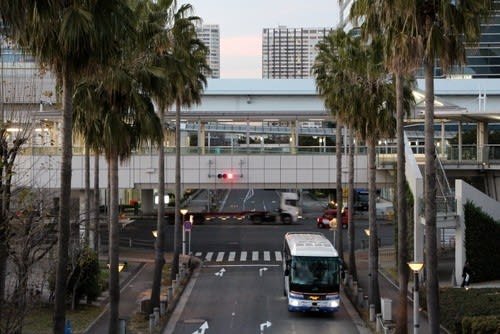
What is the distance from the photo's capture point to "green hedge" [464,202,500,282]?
34.9m

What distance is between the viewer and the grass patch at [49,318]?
25828 mm

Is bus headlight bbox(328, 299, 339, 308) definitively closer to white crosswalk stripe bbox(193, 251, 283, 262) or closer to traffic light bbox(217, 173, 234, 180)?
white crosswalk stripe bbox(193, 251, 283, 262)

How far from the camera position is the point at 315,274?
29.3m

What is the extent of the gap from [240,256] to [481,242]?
18.4 m

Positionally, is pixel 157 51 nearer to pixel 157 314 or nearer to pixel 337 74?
pixel 157 314

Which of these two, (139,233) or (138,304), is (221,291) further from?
(139,233)

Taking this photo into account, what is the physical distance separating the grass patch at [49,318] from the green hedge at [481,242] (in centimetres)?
1830

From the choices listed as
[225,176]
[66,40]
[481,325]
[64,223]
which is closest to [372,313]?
[481,325]

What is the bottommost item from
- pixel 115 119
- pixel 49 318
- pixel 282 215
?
pixel 49 318

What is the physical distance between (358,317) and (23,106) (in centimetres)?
1706

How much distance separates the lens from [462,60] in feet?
61.1

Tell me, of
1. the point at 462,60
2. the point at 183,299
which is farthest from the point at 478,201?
the point at 462,60

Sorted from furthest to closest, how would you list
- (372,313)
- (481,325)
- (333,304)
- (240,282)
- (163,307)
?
(240,282), (333,304), (163,307), (372,313), (481,325)

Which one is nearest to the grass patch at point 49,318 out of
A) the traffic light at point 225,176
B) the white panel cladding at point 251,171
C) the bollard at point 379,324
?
the bollard at point 379,324
